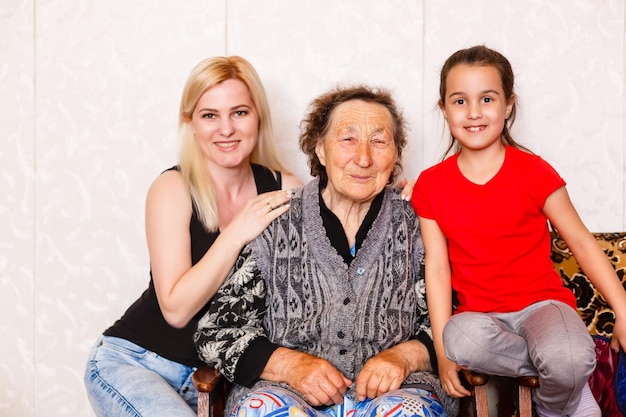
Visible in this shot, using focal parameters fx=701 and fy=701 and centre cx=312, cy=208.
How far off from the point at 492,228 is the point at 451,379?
1.66ft

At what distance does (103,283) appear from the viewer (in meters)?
3.20

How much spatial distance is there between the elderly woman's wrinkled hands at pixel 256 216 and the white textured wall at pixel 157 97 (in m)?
0.75

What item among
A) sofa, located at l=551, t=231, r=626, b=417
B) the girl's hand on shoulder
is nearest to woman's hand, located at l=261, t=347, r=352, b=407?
the girl's hand on shoulder

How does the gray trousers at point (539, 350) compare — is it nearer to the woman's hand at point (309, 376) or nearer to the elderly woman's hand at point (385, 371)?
the elderly woman's hand at point (385, 371)

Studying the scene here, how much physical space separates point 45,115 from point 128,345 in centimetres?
125

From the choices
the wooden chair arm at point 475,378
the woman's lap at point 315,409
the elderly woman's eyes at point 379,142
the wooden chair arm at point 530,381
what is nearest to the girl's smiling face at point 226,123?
the elderly woman's eyes at point 379,142

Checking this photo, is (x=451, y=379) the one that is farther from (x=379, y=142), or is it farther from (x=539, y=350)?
(x=379, y=142)

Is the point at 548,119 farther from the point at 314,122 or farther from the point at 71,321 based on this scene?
the point at 71,321

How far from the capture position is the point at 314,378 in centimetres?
212

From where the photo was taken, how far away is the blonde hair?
2496 mm

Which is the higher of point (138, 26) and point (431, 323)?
point (138, 26)

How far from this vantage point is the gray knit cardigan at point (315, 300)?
2.25 meters

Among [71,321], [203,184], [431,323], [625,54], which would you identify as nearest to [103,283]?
[71,321]

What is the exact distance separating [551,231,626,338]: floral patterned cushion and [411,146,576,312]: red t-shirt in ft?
1.43
